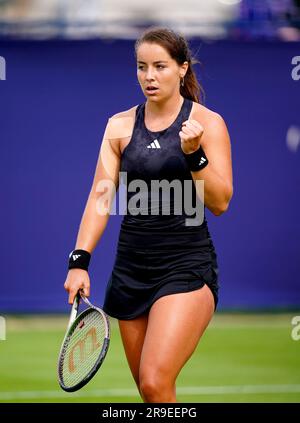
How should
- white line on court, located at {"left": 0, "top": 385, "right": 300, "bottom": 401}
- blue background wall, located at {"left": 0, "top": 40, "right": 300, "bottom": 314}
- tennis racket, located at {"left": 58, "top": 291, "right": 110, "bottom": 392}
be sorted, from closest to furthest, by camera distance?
tennis racket, located at {"left": 58, "top": 291, "right": 110, "bottom": 392} → white line on court, located at {"left": 0, "top": 385, "right": 300, "bottom": 401} → blue background wall, located at {"left": 0, "top": 40, "right": 300, "bottom": 314}

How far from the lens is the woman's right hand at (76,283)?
4.96m

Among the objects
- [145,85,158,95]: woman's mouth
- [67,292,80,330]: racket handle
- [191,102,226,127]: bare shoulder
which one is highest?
[145,85,158,95]: woman's mouth

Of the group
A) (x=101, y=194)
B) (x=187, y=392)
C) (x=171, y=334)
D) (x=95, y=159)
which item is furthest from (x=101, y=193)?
(x=95, y=159)

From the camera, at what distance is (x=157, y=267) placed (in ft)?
16.4

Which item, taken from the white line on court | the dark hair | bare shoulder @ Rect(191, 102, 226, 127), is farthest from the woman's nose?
the white line on court

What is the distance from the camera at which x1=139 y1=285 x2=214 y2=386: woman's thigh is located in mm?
4734

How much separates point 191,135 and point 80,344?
1.03 meters

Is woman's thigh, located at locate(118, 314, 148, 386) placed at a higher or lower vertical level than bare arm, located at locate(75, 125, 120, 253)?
lower

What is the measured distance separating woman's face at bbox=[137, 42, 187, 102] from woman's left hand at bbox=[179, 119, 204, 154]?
0.29 metres

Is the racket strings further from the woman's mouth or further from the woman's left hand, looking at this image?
the woman's mouth

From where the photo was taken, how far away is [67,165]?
954 centimetres

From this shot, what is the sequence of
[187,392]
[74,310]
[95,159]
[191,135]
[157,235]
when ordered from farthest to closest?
[95,159] < [187,392] < [157,235] < [74,310] < [191,135]

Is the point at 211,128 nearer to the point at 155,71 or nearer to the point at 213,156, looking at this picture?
the point at 213,156
